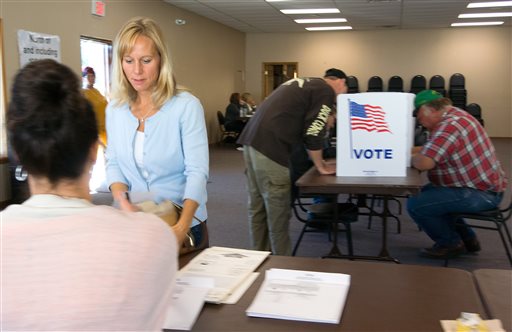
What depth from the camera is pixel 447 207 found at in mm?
3467

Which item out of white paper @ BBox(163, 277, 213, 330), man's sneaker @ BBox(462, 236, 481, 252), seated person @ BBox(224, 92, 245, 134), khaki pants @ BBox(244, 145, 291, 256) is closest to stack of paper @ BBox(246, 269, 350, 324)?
white paper @ BBox(163, 277, 213, 330)

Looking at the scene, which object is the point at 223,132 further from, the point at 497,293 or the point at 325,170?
the point at 497,293

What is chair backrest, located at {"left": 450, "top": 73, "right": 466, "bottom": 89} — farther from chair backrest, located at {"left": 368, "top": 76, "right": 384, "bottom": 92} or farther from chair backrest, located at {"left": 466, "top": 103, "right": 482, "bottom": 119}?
chair backrest, located at {"left": 368, "top": 76, "right": 384, "bottom": 92}

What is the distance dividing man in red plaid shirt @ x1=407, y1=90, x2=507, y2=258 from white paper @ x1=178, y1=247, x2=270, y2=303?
2.13 metres

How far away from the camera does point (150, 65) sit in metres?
1.62

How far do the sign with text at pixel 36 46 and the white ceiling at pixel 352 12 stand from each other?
353cm

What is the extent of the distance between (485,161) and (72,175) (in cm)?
317

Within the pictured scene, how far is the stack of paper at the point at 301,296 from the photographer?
114 cm

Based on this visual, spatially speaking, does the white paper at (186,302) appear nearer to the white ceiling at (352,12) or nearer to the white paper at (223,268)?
the white paper at (223,268)

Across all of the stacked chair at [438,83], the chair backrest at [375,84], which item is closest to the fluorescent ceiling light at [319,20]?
the chair backrest at [375,84]

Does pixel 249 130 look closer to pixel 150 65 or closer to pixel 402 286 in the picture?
pixel 150 65

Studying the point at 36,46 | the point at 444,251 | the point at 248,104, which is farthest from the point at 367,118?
the point at 248,104

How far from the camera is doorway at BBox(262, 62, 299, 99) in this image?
14.4m

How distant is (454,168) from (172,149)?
95.2 inches
